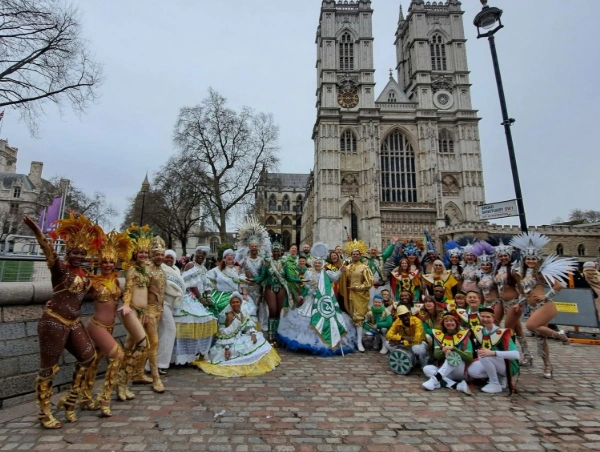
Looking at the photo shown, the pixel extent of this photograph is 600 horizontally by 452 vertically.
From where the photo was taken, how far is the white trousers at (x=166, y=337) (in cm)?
516

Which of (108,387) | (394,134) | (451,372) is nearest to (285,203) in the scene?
(394,134)

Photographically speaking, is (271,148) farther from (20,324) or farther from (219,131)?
(20,324)

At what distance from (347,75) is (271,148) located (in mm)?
23671

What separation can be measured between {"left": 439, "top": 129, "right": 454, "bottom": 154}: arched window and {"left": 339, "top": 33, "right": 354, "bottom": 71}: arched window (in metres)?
15.6

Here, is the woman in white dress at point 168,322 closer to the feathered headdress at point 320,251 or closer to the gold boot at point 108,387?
the gold boot at point 108,387

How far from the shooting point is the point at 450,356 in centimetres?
478

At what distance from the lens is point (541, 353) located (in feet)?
17.4

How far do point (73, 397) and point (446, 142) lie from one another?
47.2 meters

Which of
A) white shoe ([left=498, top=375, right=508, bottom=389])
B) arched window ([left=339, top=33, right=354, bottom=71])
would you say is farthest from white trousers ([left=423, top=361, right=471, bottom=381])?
arched window ([left=339, top=33, right=354, bottom=71])

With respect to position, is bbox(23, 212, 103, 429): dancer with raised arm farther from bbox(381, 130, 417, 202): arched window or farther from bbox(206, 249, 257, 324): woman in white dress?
bbox(381, 130, 417, 202): arched window

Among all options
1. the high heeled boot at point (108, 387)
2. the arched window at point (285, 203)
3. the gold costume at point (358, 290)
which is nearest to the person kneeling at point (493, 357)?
the gold costume at point (358, 290)

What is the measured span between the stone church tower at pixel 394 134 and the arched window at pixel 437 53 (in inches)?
5.5

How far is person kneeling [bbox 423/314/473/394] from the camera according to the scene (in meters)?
4.75

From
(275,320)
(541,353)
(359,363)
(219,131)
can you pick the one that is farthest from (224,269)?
(219,131)
